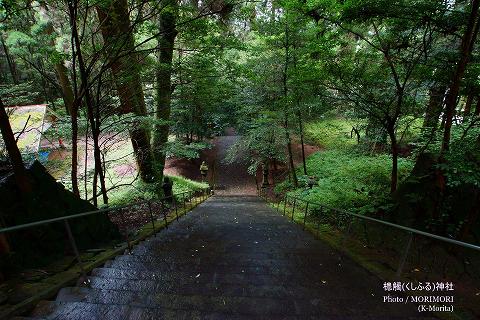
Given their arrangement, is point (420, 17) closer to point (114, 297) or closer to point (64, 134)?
point (114, 297)

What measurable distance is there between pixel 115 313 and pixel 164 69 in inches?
241

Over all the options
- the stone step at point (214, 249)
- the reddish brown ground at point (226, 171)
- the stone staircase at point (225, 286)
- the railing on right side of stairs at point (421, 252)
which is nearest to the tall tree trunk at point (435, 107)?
the railing on right side of stairs at point (421, 252)

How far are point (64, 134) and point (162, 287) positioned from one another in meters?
5.48

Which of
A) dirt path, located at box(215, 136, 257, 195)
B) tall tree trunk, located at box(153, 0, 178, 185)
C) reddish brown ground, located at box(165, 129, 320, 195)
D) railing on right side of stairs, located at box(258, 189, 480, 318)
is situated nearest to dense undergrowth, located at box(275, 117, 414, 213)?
railing on right side of stairs, located at box(258, 189, 480, 318)

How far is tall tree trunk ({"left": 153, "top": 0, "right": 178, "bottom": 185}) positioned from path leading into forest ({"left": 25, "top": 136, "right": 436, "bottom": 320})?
3886mm

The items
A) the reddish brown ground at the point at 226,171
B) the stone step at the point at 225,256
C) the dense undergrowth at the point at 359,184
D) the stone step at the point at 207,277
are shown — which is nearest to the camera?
the stone step at the point at 207,277

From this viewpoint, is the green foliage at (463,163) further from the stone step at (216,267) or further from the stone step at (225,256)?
the stone step at (216,267)

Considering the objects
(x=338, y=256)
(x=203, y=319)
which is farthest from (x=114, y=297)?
(x=338, y=256)

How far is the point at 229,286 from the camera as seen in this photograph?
289 cm

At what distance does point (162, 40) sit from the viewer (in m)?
5.93

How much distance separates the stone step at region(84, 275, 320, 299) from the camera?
271cm

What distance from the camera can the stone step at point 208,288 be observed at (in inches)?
106

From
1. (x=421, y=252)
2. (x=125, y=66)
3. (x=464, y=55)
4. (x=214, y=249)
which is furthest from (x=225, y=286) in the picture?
(x=125, y=66)

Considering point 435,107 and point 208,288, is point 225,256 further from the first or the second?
point 435,107
